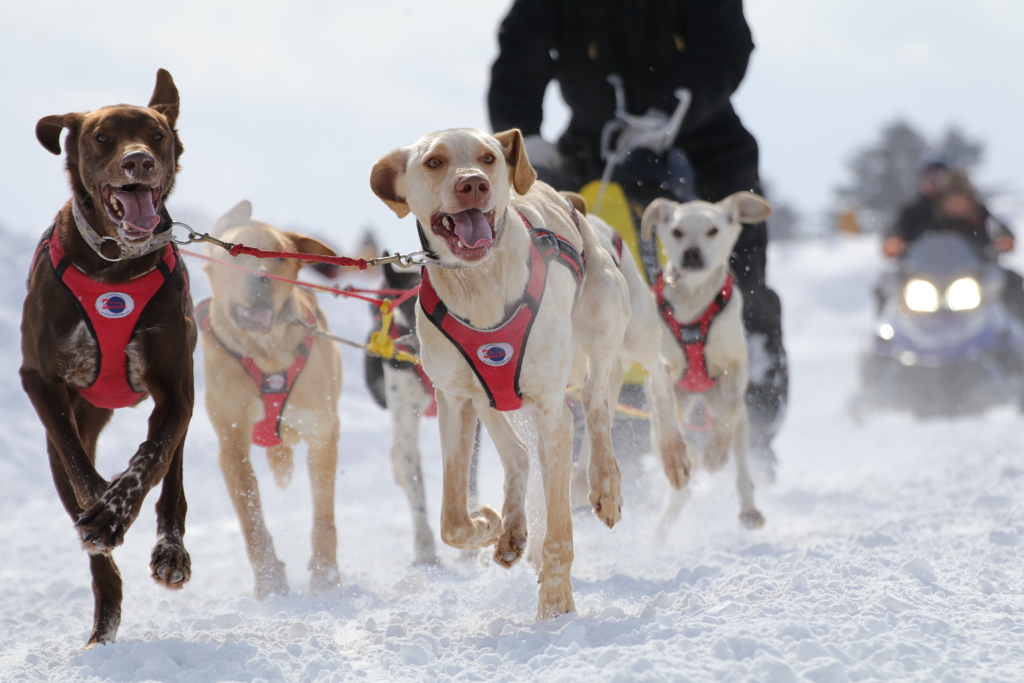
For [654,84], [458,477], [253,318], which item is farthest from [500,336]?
[654,84]

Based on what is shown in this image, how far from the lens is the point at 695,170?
19.4 feet

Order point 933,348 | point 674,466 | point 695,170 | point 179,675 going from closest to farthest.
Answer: point 179,675 → point 674,466 → point 695,170 → point 933,348

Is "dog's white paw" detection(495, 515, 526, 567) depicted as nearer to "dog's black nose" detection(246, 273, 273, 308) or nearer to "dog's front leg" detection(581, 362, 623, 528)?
"dog's front leg" detection(581, 362, 623, 528)

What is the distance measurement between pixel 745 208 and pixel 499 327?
8.77 ft

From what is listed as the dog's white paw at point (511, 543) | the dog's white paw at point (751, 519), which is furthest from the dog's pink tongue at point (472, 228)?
the dog's white paw at point (751, 519)

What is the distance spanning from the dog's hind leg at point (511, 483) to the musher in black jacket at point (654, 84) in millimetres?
2290

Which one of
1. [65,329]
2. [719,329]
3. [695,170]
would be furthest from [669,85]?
[65,329]

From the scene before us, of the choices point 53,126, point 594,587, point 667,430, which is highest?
point 53,126

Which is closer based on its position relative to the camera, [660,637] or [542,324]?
[660,637]

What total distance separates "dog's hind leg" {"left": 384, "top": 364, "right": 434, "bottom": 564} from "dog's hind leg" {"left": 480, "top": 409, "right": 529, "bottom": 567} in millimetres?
1619

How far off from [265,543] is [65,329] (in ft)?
5.00

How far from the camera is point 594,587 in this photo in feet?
12.2

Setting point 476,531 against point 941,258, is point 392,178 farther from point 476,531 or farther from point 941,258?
point 941,258

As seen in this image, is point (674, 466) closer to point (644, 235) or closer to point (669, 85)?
point (644, 235)
